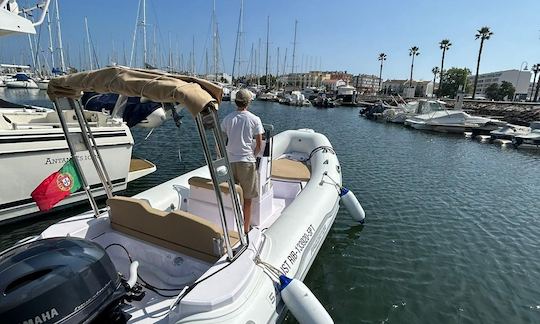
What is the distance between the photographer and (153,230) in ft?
10.4

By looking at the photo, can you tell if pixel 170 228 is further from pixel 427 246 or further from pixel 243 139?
pixel 427 246

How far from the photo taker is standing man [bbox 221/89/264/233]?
377 centimetres

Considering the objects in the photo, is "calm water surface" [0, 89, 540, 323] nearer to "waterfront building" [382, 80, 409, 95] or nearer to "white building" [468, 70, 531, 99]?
"waterfront building" [382, 80, 409, 95]

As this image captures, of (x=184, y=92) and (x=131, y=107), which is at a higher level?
(x=184, y=92)

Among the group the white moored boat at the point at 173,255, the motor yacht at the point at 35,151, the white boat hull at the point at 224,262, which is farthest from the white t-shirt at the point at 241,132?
the motor yacht at the point at 35,151

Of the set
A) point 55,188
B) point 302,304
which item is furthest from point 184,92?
point 55,188

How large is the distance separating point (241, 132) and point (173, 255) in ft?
5.05

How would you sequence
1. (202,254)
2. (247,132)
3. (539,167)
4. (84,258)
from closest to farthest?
(84,258) → (202,254) → (247,132) → (539,167)

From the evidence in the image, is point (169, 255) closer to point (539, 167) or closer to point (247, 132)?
point (247, 132)

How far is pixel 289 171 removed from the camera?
638cm

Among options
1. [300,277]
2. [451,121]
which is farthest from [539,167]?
[300,277]

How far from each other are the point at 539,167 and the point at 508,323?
13.1 meters

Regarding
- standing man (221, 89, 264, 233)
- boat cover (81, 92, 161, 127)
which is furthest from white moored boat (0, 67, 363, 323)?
boat cover (81, 92, 161, 127)

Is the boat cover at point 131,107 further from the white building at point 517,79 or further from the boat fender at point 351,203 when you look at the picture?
the white building at point 517,79
